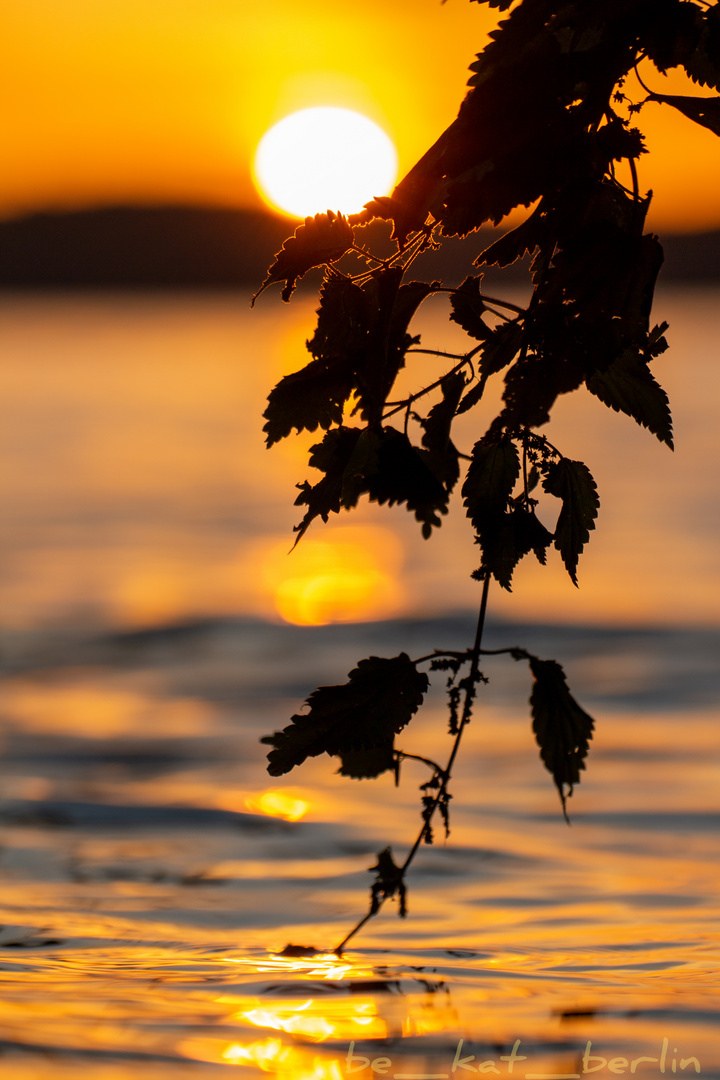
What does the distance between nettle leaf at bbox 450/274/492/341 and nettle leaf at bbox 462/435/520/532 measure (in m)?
0.15

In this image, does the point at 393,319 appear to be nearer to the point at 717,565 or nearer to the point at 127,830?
the point at 127,830

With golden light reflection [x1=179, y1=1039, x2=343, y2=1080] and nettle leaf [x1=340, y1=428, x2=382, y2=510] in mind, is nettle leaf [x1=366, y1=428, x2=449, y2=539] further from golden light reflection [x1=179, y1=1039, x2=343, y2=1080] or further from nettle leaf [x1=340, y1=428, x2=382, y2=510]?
golden light reflection [x1=179, y1=1039, x2=343, y2=1080]

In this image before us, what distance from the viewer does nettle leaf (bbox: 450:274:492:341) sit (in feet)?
5.00

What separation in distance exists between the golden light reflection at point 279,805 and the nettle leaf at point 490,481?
2.62 meters

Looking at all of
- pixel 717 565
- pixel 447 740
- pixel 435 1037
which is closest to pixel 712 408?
pixel 717 565

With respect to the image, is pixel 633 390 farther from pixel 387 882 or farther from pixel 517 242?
pixel 387 882

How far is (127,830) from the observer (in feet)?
12.9

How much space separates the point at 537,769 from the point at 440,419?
3.20 m

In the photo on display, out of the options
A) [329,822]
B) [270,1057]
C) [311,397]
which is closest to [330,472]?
[311,397]

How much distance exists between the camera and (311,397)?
1500 mm

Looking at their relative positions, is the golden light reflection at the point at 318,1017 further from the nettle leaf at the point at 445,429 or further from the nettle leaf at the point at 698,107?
the nettle leaf at the point at 698,107

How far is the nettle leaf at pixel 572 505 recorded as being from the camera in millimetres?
1527

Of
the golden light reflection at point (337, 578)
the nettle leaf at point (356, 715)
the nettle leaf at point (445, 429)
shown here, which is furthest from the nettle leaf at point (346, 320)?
the golden light reflection at point (337, 578)

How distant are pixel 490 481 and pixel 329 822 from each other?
2586mm
